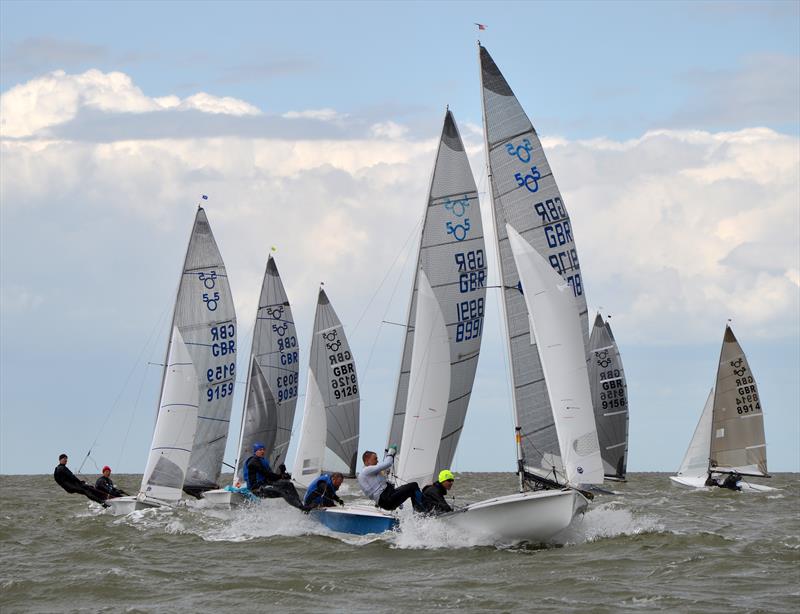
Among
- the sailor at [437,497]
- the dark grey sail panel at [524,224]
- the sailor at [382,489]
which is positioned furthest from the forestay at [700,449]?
the sailor at [437,497]

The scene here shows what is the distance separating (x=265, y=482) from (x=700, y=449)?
90.5ft

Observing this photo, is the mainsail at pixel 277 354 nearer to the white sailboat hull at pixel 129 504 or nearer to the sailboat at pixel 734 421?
the white sailboat hull at pixel 129 504

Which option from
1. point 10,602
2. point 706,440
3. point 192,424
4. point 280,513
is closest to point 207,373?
point 192,424

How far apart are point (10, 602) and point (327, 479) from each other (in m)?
7.21

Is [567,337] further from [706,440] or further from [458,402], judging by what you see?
[706,440]

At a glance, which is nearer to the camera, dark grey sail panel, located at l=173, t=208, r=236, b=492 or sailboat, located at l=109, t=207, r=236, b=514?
sailboat, located at l=109, t=207, r=236, b=514

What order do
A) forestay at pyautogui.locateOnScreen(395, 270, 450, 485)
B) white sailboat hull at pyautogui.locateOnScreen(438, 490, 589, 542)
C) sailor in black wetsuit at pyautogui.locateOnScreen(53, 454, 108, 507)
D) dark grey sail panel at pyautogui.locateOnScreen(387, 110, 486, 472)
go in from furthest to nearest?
sailor in black wetsuit at pyautogui.locateOnScreen(53, 454, 108, 507) → dark grey sail panel at pyautogui.locateOnScreen(387, 110, 486, 472) → forestay at pyautogui.locateOnScreen(395, 270, 450, 485) → white sailboat hull at pyautogui.locateOnScreen(438, 490, 589, 542)

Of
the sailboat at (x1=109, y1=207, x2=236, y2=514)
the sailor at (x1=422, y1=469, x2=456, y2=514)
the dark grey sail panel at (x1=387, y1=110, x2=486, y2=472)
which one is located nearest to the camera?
the sailor at (x1=422, y1=469, x2=456, y2=514)

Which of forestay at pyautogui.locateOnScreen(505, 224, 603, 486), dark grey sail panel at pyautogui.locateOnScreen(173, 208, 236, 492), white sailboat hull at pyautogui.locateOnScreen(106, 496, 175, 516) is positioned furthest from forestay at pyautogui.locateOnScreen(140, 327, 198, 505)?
forestay at pyautogui.locateOnScreen(505, 224, 603, 486)

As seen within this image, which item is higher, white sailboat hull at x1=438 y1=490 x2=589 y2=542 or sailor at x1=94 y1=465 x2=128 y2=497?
sailor at x1=94 y1=465 x2=128 y2=497

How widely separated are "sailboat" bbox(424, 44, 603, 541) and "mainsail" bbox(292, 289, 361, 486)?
14117 millimetres

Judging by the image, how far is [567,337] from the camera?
774 inches

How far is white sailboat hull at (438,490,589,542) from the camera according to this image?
18250 millimetres

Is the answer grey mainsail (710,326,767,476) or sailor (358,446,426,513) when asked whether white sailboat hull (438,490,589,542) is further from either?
grey mainsail (710,326,767,476)
